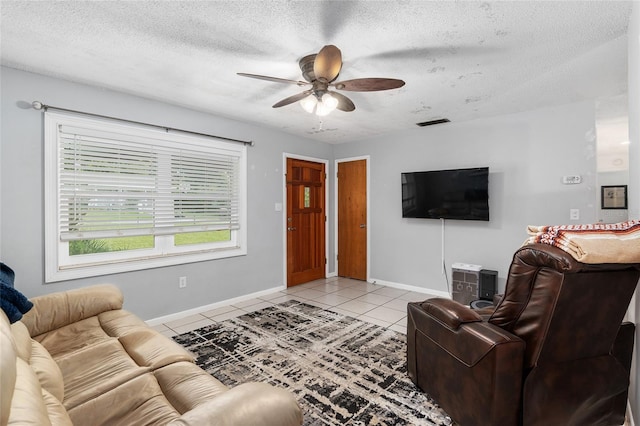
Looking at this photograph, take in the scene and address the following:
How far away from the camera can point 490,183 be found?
4.02 meters

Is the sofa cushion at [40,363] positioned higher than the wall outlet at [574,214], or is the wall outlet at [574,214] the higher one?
the wall outlet at [574,214]

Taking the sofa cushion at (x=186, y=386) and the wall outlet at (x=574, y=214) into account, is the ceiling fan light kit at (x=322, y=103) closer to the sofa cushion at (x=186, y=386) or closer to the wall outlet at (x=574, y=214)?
the sofa cushion at (x=186, y=386)

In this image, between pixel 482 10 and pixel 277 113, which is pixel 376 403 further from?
pixel 277 113

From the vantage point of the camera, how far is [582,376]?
1505mm

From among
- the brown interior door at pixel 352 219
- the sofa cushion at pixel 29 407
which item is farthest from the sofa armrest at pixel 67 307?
the brown interior door at pixel 352 219

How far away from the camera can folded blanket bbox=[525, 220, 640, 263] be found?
1259 millimetres

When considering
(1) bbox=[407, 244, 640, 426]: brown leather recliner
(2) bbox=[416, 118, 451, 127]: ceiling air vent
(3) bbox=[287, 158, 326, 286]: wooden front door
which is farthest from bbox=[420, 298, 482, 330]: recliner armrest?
(3) bbox=[287, 158, 326, 286]: wooden front door

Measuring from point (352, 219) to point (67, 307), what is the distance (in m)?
4.09

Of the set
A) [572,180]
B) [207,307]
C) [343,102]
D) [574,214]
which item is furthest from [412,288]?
[343,102]

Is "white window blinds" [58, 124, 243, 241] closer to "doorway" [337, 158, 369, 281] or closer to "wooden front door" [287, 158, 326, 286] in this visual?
"wooden front door" [287, 158, 326, 286]

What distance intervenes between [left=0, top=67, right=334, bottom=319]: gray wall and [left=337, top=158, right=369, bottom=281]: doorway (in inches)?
33.5

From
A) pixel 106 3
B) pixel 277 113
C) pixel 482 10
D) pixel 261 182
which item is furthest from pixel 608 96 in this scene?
pixel 106 3

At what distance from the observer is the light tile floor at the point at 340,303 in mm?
3391

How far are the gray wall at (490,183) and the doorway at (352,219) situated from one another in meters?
0.19
